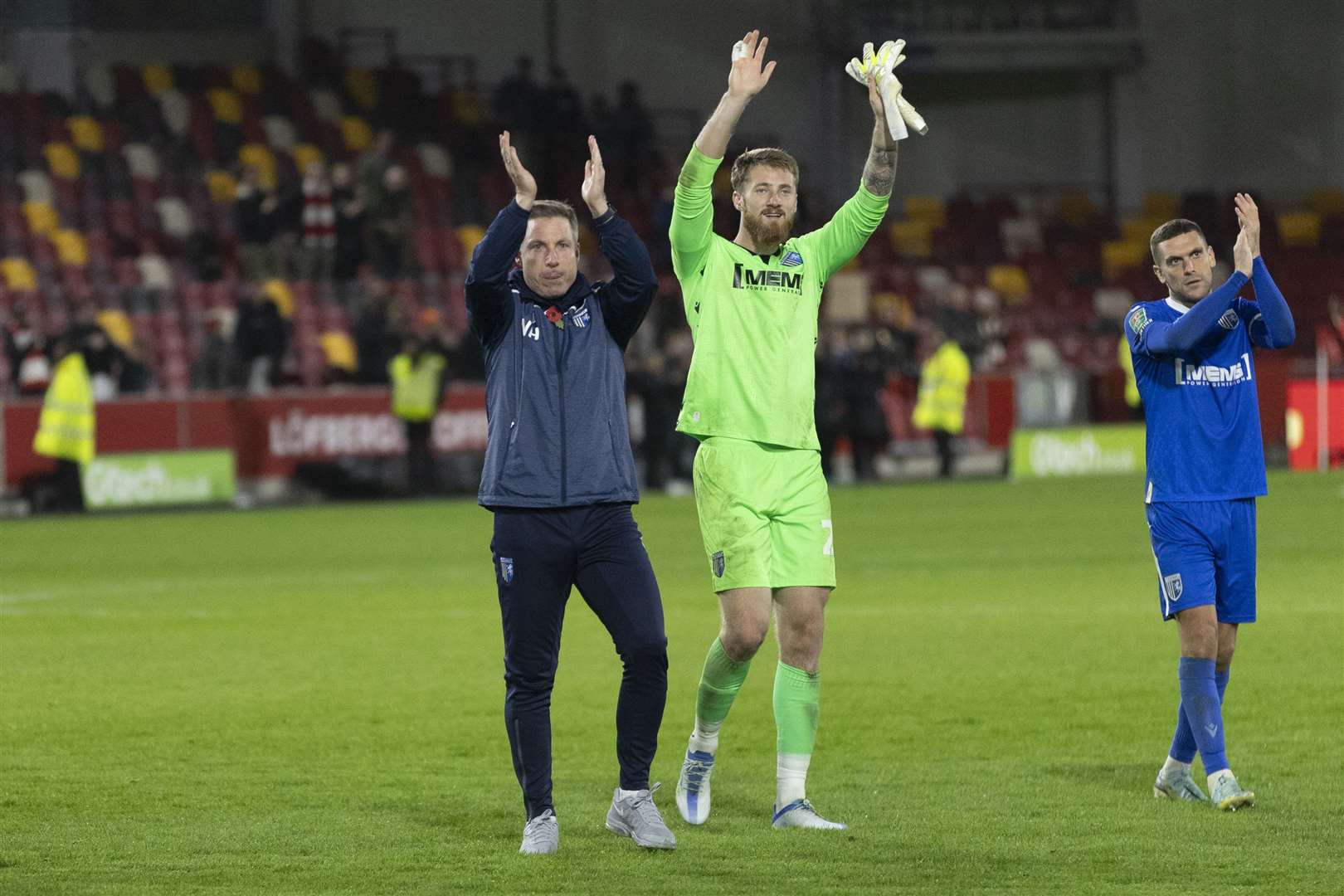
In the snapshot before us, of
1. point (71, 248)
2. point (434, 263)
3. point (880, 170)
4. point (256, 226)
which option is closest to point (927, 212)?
point (434, 263)

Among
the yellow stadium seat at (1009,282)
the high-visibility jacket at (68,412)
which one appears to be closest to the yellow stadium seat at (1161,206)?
the yellow stadium seat at (1009,282)

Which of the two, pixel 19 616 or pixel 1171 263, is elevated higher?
pixel 1171 263

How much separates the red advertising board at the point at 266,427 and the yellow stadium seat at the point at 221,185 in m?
5.92

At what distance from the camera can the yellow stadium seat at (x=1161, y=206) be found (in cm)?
3772

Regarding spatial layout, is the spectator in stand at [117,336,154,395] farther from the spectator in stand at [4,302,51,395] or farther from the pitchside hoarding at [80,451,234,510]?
the pitchside hoarding at [80,451,234,510]

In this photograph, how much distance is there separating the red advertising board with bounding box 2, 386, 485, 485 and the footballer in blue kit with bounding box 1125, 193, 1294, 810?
15601 mm

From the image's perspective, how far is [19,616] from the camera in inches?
520

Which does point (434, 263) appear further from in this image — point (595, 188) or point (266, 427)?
point (595, 188)

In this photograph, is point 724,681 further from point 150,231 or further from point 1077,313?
point 1077,313

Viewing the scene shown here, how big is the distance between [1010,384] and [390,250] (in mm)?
8597

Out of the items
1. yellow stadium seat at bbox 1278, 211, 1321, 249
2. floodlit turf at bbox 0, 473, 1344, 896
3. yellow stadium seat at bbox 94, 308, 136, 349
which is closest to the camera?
floodlit turf at bbox 0, 473, 1344, 896

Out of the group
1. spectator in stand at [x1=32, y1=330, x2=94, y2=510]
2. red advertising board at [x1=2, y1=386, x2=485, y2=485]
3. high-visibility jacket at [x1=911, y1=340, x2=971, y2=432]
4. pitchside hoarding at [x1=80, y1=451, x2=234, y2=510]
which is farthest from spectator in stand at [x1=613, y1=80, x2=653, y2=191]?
spectator in stand at [x1=32, y1=330, x2=94, y2=510]

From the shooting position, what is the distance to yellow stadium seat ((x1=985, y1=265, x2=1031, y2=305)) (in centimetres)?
3522

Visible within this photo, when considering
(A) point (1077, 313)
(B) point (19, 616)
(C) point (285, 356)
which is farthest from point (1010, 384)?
(B) point (19, 616)
